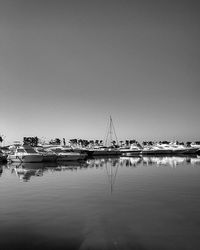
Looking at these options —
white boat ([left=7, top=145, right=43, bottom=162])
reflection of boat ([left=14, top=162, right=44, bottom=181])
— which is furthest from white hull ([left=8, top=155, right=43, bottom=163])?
reflection of boat ([left=14, top=162, right=44, bottom=181])

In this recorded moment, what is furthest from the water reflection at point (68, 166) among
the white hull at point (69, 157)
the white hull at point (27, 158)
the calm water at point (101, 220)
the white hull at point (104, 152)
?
the white hull at point (104, 152)

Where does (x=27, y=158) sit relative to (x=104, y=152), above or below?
below

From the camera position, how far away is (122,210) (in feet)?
61.4

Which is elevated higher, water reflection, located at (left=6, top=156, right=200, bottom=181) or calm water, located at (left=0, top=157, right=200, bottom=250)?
water reflection, located at (left=6, top=156, right=200, bottom=181)

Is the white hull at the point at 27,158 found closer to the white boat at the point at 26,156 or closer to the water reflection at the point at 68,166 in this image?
the white boat at the point at 26,156

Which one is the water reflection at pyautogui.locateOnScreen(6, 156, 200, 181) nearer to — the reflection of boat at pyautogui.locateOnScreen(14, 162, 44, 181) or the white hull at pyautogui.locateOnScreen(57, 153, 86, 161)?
the reflection of boat at pyautogui.locateOnScreen(14, 162, 44, 181)

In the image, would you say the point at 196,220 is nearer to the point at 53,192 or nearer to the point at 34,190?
the point at 53,192

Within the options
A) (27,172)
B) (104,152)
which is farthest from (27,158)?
(104,152)

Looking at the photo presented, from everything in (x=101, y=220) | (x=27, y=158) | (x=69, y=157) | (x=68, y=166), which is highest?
(x=27, y=158)

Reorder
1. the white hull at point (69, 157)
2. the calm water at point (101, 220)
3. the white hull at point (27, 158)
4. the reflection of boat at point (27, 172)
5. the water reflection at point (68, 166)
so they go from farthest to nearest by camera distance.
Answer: the white hull at point (69, 157)
the white hull at point (27, 158)
the water reflection at point (68, 166)
the reflection of boat at point (27, 172)
the calm water at point (101, 220)

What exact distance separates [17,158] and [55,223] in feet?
180

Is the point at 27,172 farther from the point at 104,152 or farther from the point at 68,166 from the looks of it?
the point at 104,152

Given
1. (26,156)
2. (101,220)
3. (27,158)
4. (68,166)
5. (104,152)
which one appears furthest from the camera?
(104,152)

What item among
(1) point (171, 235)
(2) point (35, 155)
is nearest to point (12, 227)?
(1) point (171, 235)
